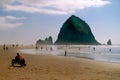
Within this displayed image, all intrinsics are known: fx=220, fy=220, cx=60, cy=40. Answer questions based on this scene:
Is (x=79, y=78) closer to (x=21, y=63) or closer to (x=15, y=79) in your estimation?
(x=15, y=79)

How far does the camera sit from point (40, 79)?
46.2ft

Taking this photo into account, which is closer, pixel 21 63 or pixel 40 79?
pixel 40 79

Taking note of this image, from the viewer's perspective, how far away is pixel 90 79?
1434 cm

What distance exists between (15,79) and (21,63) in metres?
7.25

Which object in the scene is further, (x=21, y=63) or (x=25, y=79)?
(x=21, y=63)

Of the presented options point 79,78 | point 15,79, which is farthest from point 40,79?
point 79,78

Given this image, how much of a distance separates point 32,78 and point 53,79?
1380 mm

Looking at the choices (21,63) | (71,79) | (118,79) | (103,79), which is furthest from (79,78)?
(21,63)

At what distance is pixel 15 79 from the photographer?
13914mm

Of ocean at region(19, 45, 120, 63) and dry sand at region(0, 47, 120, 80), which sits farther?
ocean at region(19, 45, 120, 63)

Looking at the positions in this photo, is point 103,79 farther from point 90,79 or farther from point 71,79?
point 71,79

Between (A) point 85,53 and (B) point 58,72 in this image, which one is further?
(A) point 85,53

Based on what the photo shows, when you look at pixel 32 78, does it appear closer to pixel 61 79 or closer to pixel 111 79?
pixel 61 79

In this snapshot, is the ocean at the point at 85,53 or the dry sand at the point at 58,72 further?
the ocean at the point at 85,53
